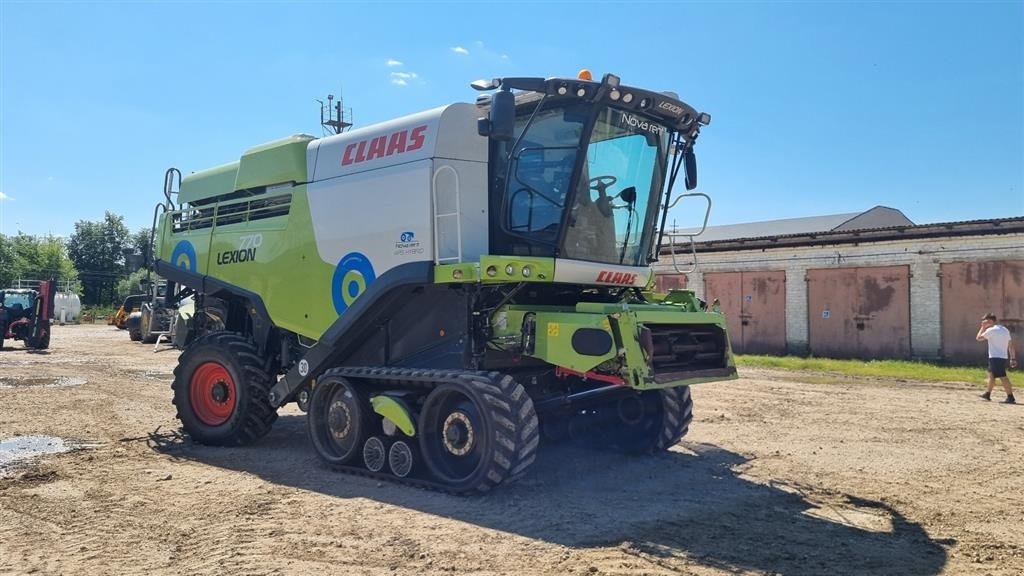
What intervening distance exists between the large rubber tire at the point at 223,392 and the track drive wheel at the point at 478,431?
2.71m

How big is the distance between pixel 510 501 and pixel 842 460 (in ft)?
12.8

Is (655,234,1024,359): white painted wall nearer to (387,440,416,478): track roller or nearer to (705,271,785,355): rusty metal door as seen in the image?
(705,271,785,355): rusty metal door

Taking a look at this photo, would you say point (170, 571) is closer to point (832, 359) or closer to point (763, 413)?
point (763, 413)

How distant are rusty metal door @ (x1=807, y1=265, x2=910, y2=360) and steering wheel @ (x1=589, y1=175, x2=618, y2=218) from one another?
16946 millimetres

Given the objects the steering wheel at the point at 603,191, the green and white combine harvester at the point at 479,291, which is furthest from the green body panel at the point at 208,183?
the steering wheel at the point at 603,191

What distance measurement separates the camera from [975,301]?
19688mm

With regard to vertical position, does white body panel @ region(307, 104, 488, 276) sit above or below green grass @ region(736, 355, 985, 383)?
above

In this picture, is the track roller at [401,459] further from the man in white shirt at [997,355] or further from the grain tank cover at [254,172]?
the man in white shirt at [997,355]

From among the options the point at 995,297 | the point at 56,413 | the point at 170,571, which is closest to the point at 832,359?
the point at 995,297

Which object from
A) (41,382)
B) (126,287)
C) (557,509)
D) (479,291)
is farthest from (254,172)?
(126,287)

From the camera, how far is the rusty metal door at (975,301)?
1903cm

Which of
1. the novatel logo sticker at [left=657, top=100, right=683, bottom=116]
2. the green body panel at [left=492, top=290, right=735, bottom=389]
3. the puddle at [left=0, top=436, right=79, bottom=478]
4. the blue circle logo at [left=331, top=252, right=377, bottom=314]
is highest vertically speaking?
the novatel logo sticker at [left=657, top=100, right=683, bottom=116]

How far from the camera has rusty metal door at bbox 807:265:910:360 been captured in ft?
69.1

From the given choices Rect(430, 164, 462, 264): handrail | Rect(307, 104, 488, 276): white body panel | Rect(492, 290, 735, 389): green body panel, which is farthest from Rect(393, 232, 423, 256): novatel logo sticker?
Rect(492, 290, 735, 389): green body panel
